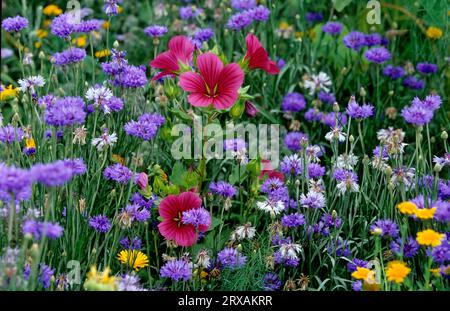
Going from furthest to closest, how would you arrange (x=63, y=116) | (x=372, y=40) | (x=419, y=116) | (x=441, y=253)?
(x=372, y=40) → (x=419, y=116) → (x=441, y=253) → (x=63, y=116)

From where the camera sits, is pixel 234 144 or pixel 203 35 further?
pixel 203 35

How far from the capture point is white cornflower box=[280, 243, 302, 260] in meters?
2.17

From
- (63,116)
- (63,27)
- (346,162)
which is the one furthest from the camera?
(63,27)

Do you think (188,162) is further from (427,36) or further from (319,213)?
(427,36)

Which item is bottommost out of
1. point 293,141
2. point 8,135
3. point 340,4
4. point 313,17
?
point 293,141

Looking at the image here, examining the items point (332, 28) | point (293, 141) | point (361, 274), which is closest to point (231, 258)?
point (361, 274)

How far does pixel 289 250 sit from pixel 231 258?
165 millimetres

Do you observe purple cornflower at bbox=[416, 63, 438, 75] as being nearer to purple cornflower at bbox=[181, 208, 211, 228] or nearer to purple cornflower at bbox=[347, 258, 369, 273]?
purple cornflower at bbox=[347, 258, 369, 273]

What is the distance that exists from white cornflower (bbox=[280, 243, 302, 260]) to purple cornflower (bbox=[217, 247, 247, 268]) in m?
0.11

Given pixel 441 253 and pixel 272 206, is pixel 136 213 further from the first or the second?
pixel 441 253

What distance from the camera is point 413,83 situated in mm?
3170
